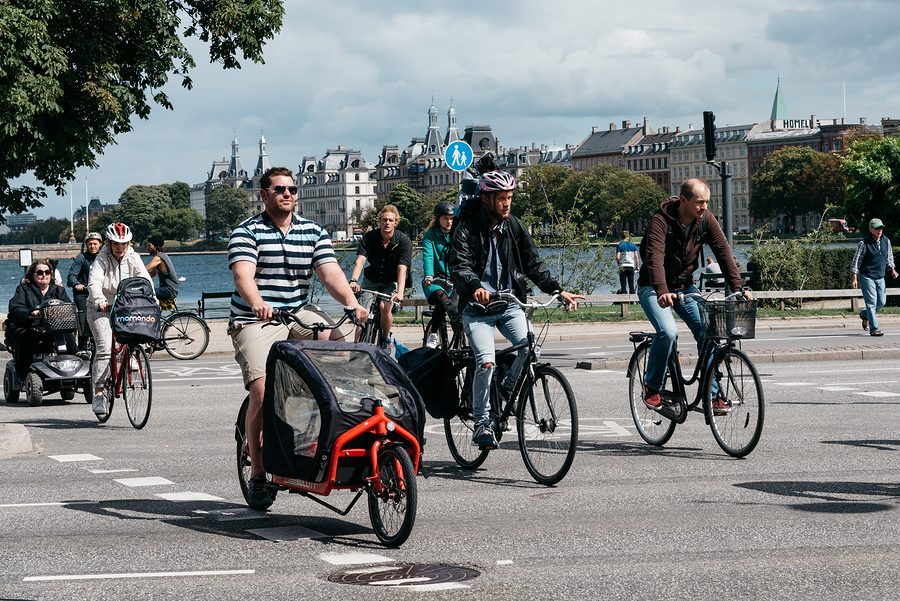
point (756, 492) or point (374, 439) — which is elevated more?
point (374, 439)

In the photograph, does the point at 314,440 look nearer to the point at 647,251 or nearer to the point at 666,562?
the point at 666,562

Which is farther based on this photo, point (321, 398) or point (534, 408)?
point (534, 408)

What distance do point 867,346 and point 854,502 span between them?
10.6 m

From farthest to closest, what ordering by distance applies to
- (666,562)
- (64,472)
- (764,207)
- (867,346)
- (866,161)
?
(764,207) → (866,161) → (867,346) → (64,472) → (666,562)

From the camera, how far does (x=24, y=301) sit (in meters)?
13.5

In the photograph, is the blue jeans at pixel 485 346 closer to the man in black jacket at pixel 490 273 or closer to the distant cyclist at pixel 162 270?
the man in black jacket at pixel 490 273

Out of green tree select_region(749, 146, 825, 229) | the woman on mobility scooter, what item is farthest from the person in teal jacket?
green tree select_region(749, 146, 825, 229)

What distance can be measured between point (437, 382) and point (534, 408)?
83 centimetres

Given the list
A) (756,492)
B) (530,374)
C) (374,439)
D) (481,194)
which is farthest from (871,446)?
(374,439)

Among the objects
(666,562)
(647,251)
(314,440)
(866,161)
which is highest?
(866,161)

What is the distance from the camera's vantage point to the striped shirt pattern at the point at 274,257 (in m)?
6.61

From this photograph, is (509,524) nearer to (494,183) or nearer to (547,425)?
(547,425)

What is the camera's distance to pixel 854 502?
671 cm

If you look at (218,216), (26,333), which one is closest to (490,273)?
(26,333)
